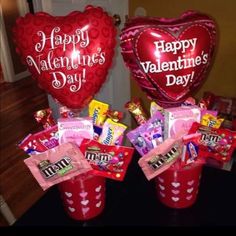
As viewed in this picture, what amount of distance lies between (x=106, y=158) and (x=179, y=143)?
0.59ft

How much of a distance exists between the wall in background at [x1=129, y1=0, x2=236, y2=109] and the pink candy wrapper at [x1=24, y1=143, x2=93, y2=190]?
129 centimetres

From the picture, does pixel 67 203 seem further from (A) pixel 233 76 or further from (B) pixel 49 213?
(A) pixel 233 76

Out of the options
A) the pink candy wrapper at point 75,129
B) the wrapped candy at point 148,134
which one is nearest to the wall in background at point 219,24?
the wrapped candy at point 148,134

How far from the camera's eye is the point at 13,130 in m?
2.79

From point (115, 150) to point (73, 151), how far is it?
0.10 meters

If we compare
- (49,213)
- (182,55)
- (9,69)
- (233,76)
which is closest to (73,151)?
(49,213)

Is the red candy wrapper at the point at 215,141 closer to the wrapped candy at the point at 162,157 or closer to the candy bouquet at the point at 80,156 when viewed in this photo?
the wrapped candy at the point at 162,157

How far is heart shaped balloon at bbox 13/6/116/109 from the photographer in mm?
745

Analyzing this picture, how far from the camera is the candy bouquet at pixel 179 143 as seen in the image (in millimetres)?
751

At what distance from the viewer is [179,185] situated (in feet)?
2.61

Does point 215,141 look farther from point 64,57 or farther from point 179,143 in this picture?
point 64,57

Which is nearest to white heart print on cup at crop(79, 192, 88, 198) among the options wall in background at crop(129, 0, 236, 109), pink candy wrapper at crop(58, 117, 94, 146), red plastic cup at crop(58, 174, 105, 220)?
red plastic cup at crop(58, 174, 105, 220)

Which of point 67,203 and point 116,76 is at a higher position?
point 67,203

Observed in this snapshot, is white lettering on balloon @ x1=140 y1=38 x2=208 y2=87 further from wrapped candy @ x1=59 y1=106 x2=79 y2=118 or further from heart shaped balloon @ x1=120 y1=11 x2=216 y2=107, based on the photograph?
wrapped candy @ x1=59 y1=106 x2=79 y2=118
